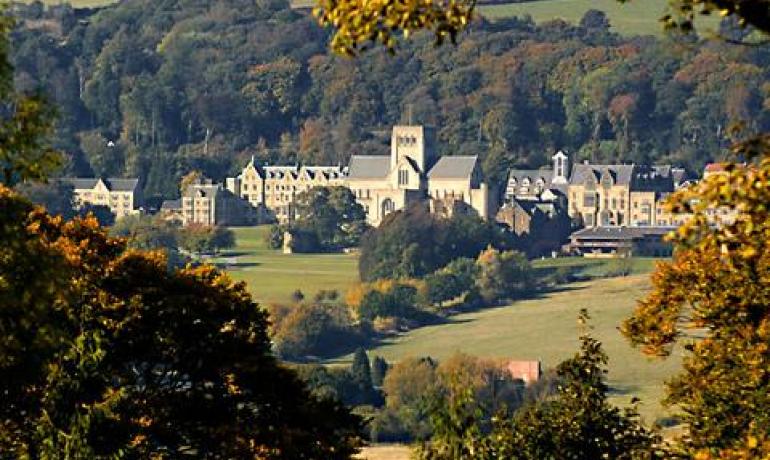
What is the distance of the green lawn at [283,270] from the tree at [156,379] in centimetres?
8484

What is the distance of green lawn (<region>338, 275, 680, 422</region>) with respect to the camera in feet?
285

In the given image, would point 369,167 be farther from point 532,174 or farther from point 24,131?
point 24,131

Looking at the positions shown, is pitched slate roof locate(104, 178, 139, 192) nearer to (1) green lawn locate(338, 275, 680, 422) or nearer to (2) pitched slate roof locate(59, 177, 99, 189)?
(2) pitched slate roof locate(59, 177, 99, 189)

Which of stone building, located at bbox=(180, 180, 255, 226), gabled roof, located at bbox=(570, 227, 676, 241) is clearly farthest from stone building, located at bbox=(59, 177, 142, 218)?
gabled roof, located at bbox=(570, 227, 676, 241)

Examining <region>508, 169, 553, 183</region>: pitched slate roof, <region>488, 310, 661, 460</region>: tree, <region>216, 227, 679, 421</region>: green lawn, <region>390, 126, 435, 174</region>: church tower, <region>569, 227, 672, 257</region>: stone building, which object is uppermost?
<region>390, 126, 435, 174</region>: church tower

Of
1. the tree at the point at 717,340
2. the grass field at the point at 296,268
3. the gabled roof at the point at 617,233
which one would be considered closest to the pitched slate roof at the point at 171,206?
the grass field at the point at 296,268

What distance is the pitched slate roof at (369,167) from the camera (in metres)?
175

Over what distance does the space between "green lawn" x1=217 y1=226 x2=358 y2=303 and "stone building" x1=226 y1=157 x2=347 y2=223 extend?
18.8 m

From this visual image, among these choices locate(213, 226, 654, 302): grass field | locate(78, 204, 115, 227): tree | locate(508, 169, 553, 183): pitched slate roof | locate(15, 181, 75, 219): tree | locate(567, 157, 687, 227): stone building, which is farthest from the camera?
locate(508, 169, 553, 183): pitched slate roof

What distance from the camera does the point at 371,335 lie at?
354 feet

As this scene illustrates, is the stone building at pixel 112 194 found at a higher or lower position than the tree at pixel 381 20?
lower

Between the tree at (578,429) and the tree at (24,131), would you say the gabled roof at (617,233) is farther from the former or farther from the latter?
the tree at (24,131)

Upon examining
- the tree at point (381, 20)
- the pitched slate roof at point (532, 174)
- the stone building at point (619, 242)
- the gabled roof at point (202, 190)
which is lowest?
the stone building at point (619, 242)

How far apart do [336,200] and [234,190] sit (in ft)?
56.0
